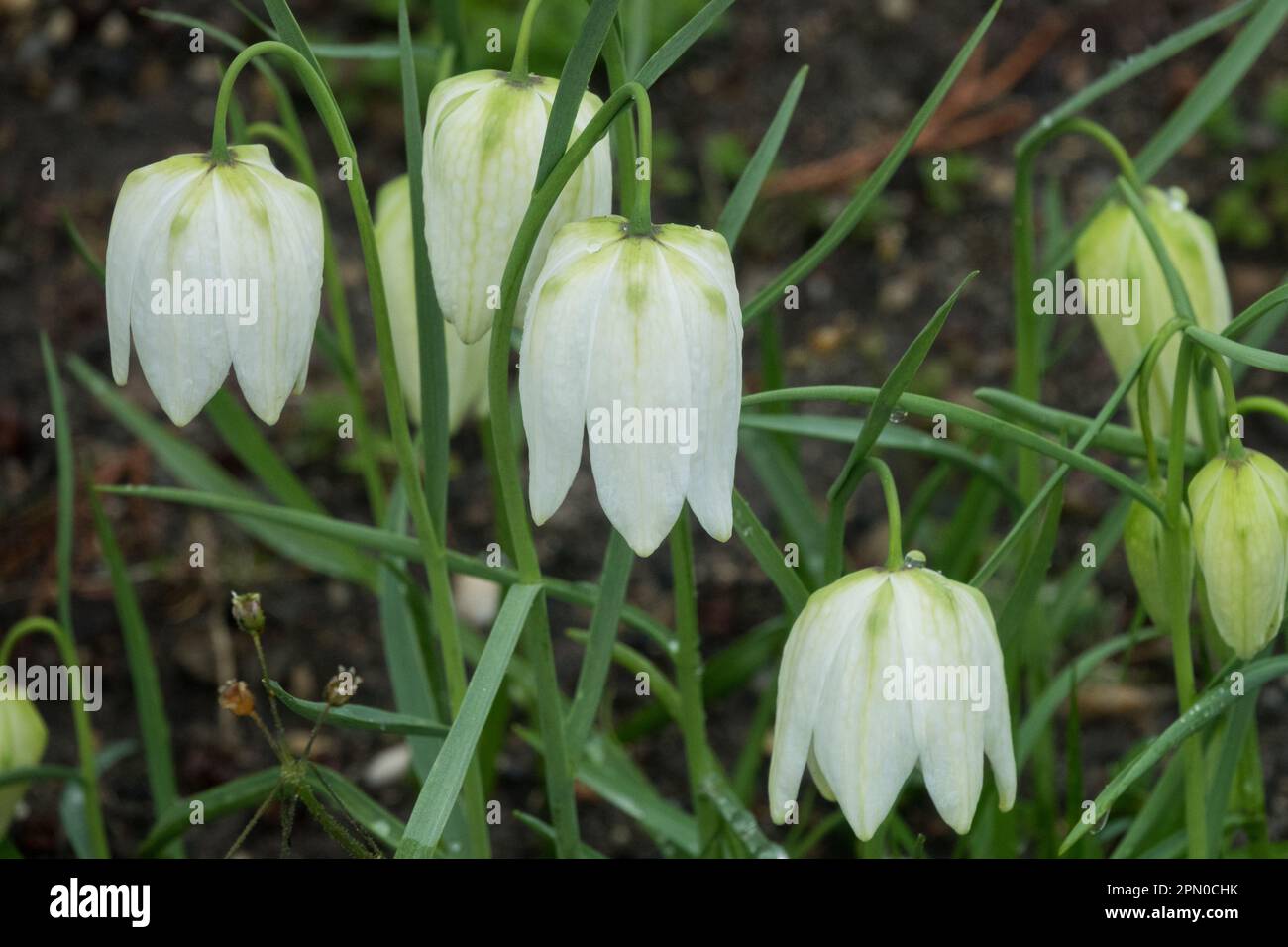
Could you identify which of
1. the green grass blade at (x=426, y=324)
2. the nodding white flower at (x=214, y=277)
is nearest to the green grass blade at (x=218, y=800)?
the green grass blade at (x=426, y=324)

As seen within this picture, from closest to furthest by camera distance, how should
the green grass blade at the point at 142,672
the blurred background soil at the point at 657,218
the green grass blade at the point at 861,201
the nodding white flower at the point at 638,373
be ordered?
the nodding white flower at the point at 638,373 → the green grass blade at the point at 861,201 → the green grass blade at the point at 142,672 → the blurred background soil at the point at 657,218

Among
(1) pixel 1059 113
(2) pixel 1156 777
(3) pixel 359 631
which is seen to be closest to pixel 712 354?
(1) pixel 1059 113

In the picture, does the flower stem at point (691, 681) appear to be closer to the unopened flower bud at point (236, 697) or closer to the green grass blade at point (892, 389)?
the green grass blade at point (892, 389)

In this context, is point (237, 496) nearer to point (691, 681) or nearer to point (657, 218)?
point (691, 681)

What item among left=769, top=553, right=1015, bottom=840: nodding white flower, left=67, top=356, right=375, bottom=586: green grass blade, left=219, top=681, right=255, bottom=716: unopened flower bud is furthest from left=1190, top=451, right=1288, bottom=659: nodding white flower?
left=67, top=356, right=375, bottom=586: green grass blade

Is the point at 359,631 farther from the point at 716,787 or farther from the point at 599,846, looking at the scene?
the point at 716,787

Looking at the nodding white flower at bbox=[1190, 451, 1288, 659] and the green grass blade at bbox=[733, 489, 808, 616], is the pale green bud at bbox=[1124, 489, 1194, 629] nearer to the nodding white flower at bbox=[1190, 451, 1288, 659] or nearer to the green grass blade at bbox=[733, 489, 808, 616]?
the nodding white flower at bbox=[1190, 451, 1288, 659]

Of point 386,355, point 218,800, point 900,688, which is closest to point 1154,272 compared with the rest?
point 900,688
